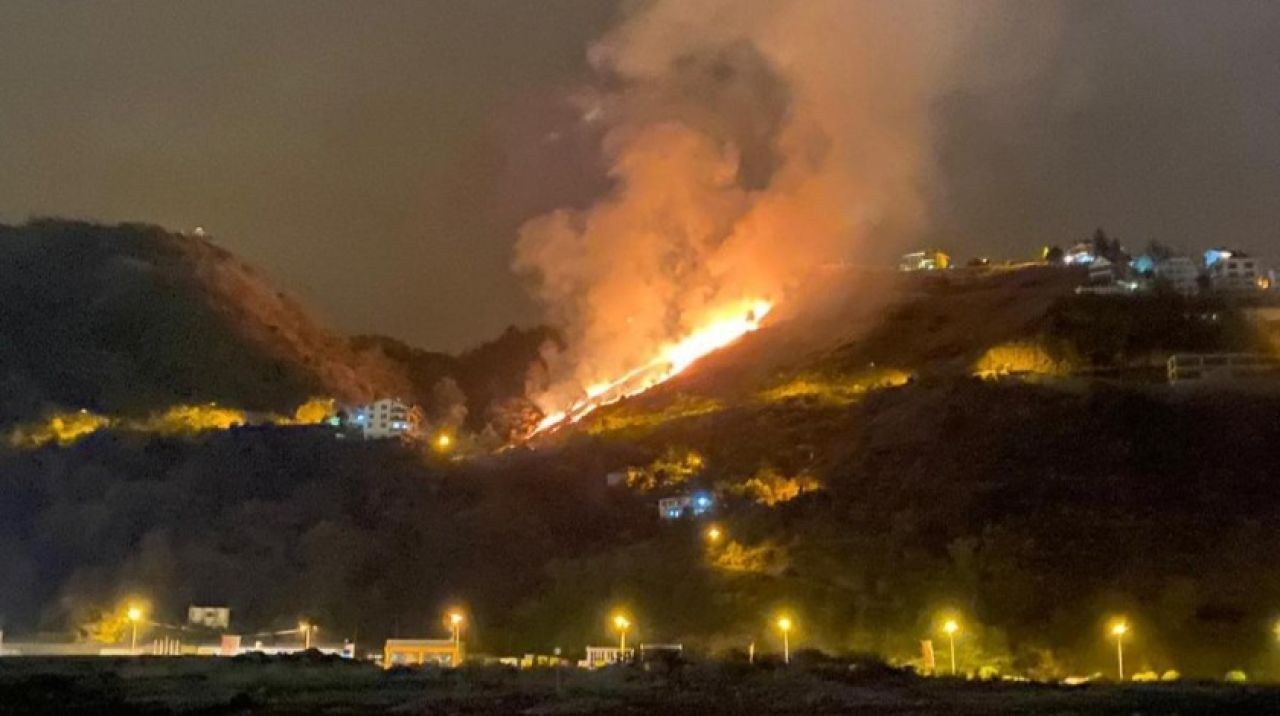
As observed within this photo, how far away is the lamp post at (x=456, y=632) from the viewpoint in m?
58.5

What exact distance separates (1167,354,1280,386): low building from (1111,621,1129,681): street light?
40.7 meters

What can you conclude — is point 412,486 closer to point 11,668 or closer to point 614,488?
point 614,488

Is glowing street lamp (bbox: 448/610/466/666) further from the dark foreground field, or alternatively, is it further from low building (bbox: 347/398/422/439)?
low building (bbox: 347/398/422/439)

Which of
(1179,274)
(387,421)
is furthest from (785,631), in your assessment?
(1179,274)

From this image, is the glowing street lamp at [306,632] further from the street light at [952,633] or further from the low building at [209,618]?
the street light at [952,633]

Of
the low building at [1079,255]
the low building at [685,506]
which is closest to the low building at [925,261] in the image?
the low building at [1079,255]

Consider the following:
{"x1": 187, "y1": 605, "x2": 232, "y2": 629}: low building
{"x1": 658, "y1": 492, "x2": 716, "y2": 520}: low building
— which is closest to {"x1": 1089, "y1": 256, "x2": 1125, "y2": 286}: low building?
{"x1": 658, "y1": 492, "x2": 716, "y2": 520}: low building

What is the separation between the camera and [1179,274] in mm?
139875

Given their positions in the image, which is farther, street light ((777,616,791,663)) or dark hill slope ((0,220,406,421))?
dark hill slope ((0,220,406,421))

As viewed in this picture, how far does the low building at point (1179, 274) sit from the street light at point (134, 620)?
10249 cm

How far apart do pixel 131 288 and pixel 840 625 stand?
134685mm

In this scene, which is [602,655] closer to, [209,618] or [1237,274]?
[209,618]

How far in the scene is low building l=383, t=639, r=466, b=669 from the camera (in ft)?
190

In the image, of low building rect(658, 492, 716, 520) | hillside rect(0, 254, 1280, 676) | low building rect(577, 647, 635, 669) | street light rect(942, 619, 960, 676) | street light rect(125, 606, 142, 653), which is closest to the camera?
street light rect(942, 619, 960, 676)
